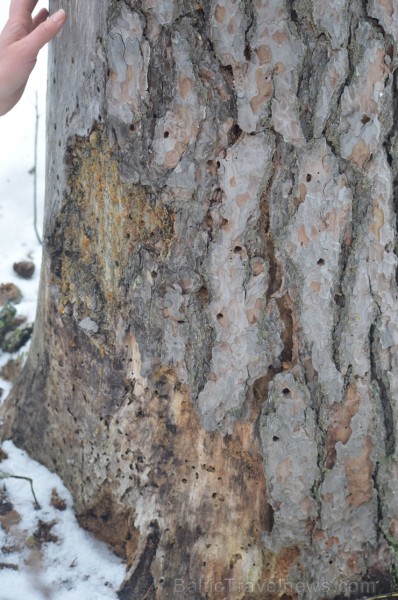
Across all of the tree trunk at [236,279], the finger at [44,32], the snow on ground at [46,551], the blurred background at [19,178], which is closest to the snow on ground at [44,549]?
the snow on ground at [46,551]

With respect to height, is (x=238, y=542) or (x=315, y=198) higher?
(x=315, y=198)

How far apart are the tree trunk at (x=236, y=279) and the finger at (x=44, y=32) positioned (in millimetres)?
44

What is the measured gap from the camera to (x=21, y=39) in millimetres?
1938

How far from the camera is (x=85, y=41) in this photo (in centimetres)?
183

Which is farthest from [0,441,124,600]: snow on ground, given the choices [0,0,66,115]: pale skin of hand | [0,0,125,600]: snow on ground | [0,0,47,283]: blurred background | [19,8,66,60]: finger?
[0,0,47,283]: blurred background

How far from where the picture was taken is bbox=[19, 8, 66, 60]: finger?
6.17 feet

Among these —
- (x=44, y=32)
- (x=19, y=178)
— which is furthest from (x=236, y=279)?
(x=19, y=178)

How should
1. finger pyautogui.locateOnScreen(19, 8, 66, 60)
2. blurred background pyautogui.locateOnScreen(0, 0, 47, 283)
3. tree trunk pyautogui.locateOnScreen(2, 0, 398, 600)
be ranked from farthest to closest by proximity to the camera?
1. blurred background pyautogui.locateOnScreen(0, 0, 47, 283)
2. finger pyautogui.locateOnScreen(19, 8, 66, 60)
3. tree trunk pyautogui.locateOnScreen(2, 0, 398, 600)

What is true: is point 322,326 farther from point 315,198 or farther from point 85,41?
point 85,41

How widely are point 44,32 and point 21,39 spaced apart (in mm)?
96

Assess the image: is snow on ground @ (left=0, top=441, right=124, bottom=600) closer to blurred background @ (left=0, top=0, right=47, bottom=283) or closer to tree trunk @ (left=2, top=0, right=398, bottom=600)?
tree trunk @ (left=2, top=0, right=398, bottom=600)

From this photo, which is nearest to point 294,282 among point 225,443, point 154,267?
point 154,267

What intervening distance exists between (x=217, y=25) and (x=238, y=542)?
55.8 inches

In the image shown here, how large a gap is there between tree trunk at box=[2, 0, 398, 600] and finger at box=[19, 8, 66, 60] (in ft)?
0.14
